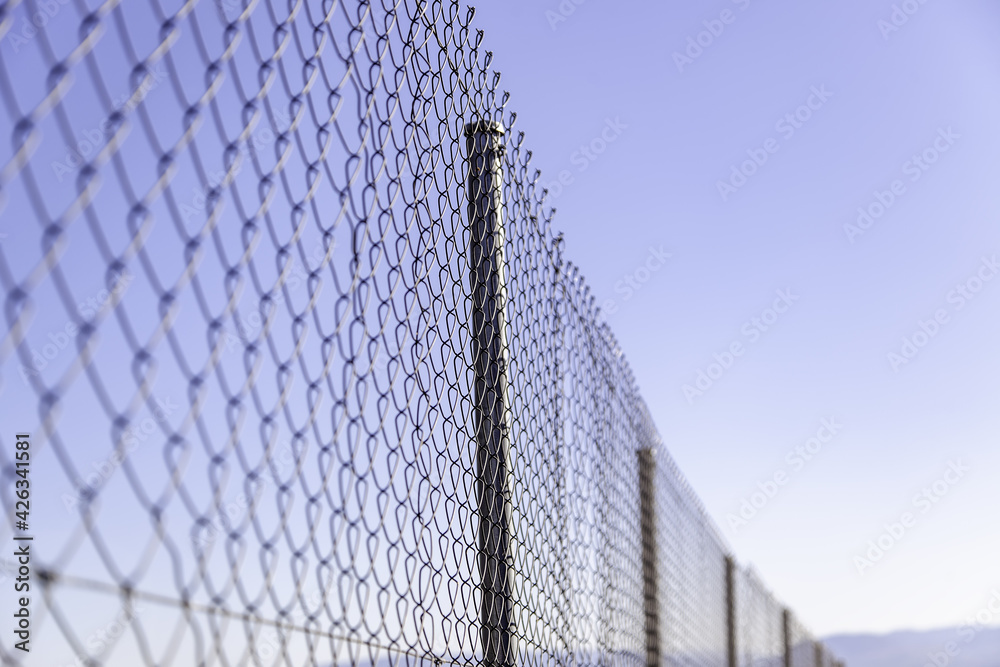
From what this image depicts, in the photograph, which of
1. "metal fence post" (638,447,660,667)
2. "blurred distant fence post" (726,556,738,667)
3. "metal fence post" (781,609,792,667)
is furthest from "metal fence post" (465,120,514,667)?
"metal fence post" (781,609,792,667)

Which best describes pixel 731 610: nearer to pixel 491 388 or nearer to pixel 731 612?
pixel 731 612

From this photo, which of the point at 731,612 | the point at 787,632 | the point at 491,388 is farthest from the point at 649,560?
the point at 787,632

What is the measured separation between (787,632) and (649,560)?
672 cm

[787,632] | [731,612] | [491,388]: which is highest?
[787,632]

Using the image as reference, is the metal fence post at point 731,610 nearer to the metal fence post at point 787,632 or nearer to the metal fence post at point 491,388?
the metal fence post at point 787,632

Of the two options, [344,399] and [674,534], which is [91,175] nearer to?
[344,399]

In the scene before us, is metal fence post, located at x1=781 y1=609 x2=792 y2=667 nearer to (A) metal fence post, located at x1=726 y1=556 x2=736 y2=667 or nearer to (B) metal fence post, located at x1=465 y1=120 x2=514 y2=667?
(A) metal fence post, located at x1=726 y1=556 x2=736 y2=667

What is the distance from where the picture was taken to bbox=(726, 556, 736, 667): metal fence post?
22.2 feet

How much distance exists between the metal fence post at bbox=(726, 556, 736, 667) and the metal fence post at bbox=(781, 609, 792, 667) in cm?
318

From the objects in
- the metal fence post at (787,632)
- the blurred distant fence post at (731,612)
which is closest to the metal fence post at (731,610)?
the blurred distant fence post at (731,612)

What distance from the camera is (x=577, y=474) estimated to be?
3160mm

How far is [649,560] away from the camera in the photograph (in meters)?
4.31

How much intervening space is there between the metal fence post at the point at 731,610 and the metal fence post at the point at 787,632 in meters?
3.18

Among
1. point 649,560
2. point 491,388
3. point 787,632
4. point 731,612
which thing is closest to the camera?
point 491,388
